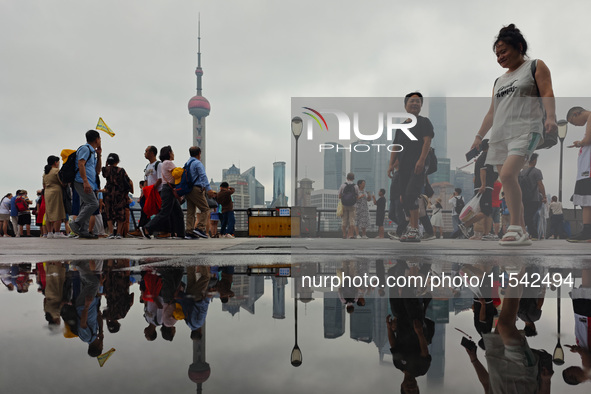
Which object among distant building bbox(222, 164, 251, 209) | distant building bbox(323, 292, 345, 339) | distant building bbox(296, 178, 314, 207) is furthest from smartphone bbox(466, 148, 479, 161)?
distant building bbox(222, 164, 251, 209)

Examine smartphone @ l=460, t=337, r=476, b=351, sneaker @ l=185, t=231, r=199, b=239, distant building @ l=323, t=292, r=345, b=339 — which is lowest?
sneaker @ l=185, t=231, r=199, b=239

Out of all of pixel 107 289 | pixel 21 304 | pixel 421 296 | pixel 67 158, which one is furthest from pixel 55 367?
pixel 67 158

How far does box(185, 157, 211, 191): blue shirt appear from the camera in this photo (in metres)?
6.57

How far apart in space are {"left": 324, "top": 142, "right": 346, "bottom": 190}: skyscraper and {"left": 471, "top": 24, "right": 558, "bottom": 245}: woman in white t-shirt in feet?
5.19

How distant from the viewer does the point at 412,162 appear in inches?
209

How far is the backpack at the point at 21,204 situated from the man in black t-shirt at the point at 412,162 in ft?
33.3

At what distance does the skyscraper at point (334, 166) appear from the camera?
14.4ft

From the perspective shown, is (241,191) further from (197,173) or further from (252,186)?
(197,173)

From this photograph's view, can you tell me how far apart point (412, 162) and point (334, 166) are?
1.06 meters

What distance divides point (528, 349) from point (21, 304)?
1.32m

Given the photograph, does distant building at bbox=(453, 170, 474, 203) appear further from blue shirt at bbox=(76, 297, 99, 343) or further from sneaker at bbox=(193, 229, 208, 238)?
sneaker at bbox=(193, 229, 208, 238)

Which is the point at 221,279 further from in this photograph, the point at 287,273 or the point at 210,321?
the point at 210,321

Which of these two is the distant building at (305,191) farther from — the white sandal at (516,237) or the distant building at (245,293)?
the distant building at (245,293)

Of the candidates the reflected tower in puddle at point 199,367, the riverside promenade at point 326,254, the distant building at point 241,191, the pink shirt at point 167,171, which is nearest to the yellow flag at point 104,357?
the reflected tower in puddle at point 199,367
